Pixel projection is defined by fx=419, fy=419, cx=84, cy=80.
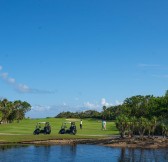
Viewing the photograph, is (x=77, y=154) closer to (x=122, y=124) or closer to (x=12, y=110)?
(x=122, y=124)

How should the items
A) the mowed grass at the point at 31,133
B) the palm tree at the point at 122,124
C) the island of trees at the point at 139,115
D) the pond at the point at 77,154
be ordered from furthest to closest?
the island of trees at the point at 139,115 < the palm tree at the point at 122,124 < the mowed grass at the point at 31,133 < the pond at the point at 77,154

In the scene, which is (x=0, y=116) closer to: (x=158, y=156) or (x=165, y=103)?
(x=165, y=103)

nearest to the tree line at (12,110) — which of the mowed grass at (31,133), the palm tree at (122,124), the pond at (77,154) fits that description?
the mowed grass at (31,133)

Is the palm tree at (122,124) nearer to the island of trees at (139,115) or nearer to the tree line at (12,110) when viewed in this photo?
the island of trees at (139,115)

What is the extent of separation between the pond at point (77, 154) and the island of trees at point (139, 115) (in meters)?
12.6

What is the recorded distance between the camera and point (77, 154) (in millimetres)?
44969

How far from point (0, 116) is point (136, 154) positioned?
63.8 m

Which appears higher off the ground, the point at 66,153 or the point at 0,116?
the point at 0,116

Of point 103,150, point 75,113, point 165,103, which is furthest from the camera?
point 75,113

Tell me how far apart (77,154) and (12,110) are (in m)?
75.3

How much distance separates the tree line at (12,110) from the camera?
370ft

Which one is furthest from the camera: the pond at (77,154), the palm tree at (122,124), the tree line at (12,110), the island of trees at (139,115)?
the tree line at (12,110)

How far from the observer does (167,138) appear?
63156mm

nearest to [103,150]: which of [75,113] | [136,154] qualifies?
[136,154]
